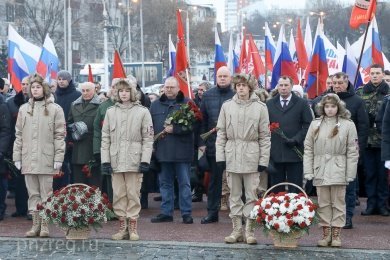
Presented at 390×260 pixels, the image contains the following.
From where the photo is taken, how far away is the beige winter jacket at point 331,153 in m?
10.2

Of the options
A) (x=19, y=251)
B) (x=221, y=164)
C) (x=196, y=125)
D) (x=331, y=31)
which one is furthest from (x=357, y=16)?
(x=331, y=31)

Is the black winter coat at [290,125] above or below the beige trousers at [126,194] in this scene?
above

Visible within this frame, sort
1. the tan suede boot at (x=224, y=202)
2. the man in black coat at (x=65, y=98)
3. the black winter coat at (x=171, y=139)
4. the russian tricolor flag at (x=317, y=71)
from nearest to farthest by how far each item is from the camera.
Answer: the black winter coat at (x=171, y=139) < the man in black coat at (x=65, y=98) < the tan suede boot at (x=224, y=202) < the russian tricolor flag at (x=317, y=71)

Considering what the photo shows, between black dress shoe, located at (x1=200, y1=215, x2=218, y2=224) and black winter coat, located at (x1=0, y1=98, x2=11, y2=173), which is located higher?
black winter coat, located at (x1=0, y1=98, x2=11, y2=173)

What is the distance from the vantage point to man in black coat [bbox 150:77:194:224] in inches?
469

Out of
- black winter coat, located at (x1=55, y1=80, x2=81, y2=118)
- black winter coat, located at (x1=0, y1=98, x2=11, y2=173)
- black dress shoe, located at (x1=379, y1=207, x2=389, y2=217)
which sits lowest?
black dress shoe, located at (x1=379, y1=207, x2=389, y2=217)

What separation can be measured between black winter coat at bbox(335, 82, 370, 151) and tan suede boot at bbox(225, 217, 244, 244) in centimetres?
201

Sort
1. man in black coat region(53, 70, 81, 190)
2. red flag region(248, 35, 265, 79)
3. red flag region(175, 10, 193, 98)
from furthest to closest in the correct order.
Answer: red flag region(248, 35, 265, 79), red flag region(175, 10, 193, 98), man in black coat region(53, 70, 81, 190)

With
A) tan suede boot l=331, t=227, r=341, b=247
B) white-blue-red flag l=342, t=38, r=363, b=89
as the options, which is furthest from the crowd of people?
white-blue-red flag l=342, t=38, r=363, b=89

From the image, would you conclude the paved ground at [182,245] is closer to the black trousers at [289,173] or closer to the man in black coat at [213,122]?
the man in black coat at [213,122]

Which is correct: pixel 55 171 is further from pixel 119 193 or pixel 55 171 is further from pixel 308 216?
pixel 308 216

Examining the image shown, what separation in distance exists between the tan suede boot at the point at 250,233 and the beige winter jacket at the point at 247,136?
→ 58 centimetres

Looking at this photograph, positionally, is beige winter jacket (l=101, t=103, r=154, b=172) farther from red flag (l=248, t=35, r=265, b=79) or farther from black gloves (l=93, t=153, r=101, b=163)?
red flag (l=248, t=35, r=265, b=79)

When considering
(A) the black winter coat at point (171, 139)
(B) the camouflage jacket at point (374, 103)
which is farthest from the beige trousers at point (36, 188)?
(B) the camouflage jacket at point (374, 103)
